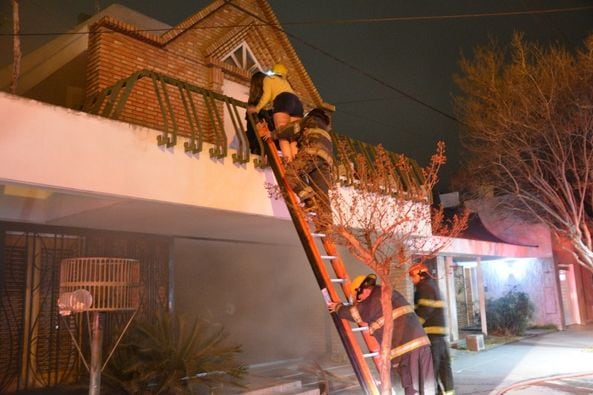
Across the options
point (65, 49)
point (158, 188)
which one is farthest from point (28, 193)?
point (65, 49)

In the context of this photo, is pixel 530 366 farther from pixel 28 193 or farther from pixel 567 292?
pixel 567 292

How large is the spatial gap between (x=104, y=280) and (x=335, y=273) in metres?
2.33

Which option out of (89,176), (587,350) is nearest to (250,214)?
(89,176)

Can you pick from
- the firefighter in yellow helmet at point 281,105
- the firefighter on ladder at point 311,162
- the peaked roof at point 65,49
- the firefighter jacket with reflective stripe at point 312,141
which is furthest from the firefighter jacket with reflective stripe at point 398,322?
the peaked roof at point 65,49

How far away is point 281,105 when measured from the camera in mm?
6477

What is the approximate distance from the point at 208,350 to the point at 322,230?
2.31 metres

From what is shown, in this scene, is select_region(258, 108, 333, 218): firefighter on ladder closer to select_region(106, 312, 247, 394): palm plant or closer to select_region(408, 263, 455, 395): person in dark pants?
select_region(408, 263, 455, 395): person in dark pants

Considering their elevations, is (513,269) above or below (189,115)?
below

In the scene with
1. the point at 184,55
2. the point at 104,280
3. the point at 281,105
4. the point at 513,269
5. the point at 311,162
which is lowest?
the point at 104,280

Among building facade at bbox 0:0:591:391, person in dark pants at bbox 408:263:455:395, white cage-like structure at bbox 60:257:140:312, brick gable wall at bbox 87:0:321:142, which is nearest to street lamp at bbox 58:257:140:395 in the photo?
white cage-like structure at bbox 60:257:140:312

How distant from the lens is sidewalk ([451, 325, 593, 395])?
7.73 metres

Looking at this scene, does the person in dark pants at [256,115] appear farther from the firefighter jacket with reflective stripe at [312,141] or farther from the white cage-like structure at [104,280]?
the white cage-like structure at [104,280]

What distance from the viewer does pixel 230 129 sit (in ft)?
32.7

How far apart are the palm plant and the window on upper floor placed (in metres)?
5.88
